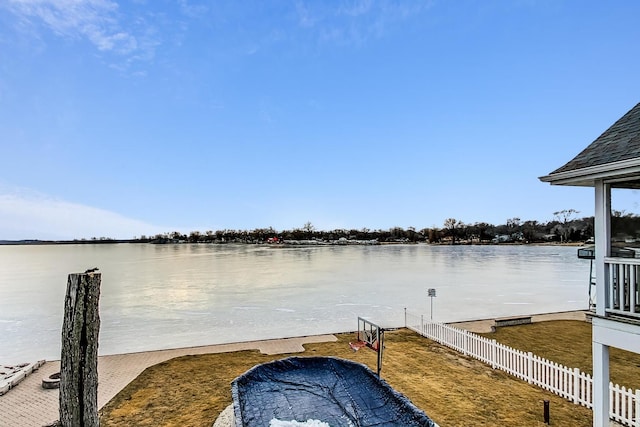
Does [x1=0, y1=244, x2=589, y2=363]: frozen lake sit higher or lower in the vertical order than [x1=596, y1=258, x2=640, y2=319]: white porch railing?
lower

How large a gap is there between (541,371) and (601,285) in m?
3.72

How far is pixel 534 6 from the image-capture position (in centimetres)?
1320

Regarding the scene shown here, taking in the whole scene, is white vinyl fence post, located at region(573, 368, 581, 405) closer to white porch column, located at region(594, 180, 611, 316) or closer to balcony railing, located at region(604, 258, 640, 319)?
white porch column, located at region(594, 180, 611, 316)

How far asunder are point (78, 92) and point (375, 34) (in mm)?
15992

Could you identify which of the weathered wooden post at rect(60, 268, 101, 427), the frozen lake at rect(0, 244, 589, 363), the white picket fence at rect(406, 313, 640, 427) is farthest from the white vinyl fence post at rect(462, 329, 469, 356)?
the weathered wooden post at rect(60, 268, 101, 427)

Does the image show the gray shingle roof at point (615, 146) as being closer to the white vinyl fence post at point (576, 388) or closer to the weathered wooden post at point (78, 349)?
the white vinyl fence post at point (576, 388)

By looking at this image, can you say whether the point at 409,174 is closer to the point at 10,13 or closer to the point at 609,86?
the point at 609,86

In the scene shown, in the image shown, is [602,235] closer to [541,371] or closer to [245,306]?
[541,371]

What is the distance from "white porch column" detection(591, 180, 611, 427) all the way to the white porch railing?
0.22 feet

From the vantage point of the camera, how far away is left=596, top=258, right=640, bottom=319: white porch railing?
4.05 m

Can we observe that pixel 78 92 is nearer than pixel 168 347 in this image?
No

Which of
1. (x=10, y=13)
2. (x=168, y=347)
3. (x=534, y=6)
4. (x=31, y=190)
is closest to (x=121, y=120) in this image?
(x=10, y=13)

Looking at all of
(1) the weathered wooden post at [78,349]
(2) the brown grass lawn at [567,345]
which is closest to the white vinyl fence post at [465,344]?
(2) the brown grass lawn at [567,345]

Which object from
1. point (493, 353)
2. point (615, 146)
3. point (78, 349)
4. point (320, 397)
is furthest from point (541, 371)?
point (78, 349)
